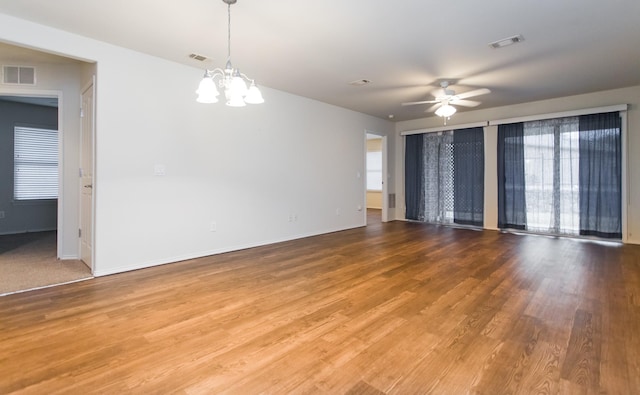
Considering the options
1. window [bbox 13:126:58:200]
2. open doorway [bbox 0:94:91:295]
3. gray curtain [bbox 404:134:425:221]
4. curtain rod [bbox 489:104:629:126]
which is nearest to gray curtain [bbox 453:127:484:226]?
curtain rod [bbox 489:104:629:126]

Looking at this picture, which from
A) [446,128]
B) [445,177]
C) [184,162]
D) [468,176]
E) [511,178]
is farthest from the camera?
[445,177]

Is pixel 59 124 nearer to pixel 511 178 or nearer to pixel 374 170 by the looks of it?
pixel 511 178

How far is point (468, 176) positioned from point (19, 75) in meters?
7.58

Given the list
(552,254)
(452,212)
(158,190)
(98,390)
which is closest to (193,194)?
(158,190)

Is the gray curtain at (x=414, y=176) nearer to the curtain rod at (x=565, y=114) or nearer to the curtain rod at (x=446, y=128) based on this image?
the curtain rod at (x=446, y=128)

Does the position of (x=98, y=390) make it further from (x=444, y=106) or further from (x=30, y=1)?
(x=444, y=106)

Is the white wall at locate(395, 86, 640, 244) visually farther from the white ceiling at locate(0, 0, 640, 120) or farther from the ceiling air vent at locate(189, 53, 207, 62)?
the ceiling air vent at locate(189, 53, 207, 62)

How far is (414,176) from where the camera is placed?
24.6 ft

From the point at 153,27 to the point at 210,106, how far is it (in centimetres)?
127

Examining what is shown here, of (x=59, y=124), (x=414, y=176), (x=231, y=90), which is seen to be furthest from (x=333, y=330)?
(x=414, y=176)

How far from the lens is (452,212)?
6996 millimetres

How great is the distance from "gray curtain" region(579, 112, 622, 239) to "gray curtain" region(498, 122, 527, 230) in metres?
0.89

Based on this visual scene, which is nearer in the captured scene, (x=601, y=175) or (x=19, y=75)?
(x=19, y=75)

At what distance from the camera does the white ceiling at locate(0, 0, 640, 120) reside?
267cm
